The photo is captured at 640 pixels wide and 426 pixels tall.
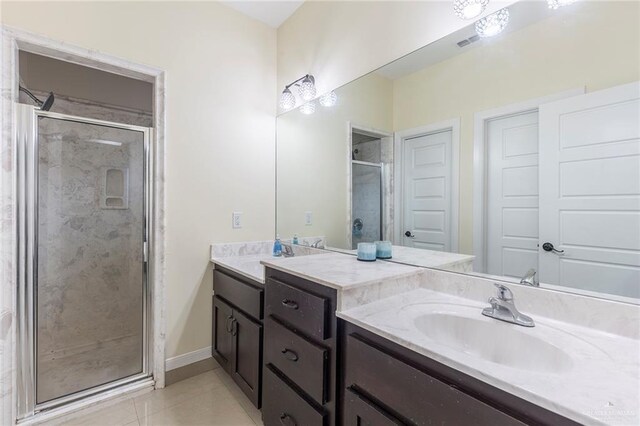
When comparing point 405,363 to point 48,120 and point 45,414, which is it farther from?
point 48,120

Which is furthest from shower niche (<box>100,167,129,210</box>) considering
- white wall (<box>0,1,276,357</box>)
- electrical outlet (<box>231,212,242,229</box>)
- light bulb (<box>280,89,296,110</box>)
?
light bulb (<box>280,89,296,110</box>)

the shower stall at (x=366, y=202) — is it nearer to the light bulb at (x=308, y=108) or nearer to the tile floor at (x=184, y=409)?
→ the light bulb at (x=308, y=108)

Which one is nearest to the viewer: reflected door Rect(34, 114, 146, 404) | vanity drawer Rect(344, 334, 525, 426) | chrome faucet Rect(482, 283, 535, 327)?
vanity drawer Rect(344, 334, 525, 426)

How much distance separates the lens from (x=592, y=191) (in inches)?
38.6

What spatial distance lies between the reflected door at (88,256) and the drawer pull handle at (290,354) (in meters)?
1.29

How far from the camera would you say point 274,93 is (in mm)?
2561

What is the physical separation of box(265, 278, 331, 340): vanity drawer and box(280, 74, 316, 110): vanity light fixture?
1425 mm

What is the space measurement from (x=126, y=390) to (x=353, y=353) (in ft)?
5.74

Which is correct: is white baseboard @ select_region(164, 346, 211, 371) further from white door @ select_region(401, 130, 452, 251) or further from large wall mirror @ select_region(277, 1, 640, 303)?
white door @ select_region(401, 130, 452, 251)

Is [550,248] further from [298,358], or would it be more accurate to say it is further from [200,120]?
[200,120]

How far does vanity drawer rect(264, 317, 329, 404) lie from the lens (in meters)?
1.14

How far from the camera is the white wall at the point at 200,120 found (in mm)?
1911

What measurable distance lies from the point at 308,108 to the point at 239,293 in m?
1.44

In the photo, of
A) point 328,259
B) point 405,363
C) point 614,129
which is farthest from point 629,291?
point 328,259
